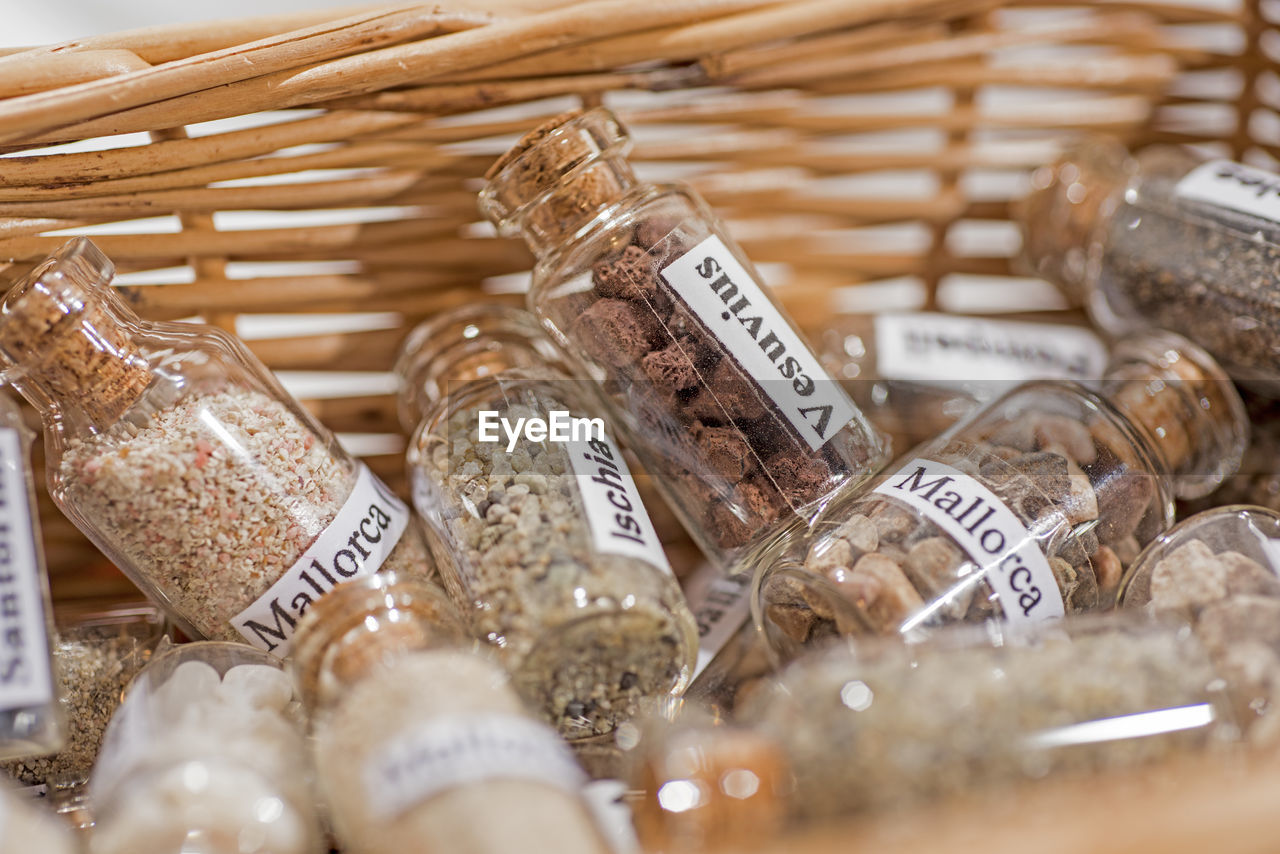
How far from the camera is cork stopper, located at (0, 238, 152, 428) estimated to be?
52cm

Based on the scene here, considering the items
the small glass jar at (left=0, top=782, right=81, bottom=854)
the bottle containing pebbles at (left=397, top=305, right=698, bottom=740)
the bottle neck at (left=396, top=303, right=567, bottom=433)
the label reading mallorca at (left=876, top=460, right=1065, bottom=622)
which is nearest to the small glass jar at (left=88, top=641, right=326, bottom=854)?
the small glass jar at (left=0, top=782, right=81, bottom=854)

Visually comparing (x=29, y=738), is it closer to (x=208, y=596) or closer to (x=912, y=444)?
(x=208, y=596)

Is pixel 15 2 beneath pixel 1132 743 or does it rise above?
above

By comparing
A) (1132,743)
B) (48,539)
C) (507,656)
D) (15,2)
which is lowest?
(1132,743)

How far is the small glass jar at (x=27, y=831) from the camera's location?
16.0 inches

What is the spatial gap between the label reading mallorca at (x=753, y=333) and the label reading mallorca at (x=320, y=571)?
0.24 meters

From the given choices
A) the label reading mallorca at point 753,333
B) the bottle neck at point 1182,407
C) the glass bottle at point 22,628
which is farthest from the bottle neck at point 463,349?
the bottle neck at point 1182,407

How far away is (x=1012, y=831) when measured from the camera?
14.6 inches

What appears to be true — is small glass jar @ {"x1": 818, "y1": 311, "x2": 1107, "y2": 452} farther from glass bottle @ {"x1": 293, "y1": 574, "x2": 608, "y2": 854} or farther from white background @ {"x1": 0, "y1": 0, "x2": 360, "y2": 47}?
white background @ {"x1": 0, "y1": 0, "x2": 360, "y2": 47}

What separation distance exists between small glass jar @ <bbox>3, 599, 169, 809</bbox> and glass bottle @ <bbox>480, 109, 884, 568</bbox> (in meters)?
0.35

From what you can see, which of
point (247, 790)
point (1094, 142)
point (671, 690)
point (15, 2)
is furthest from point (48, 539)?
point (1094, 142)

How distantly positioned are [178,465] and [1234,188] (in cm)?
75

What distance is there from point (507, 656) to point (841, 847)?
199mm

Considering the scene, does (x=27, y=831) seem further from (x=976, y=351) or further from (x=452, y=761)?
(x=976, y=351)
